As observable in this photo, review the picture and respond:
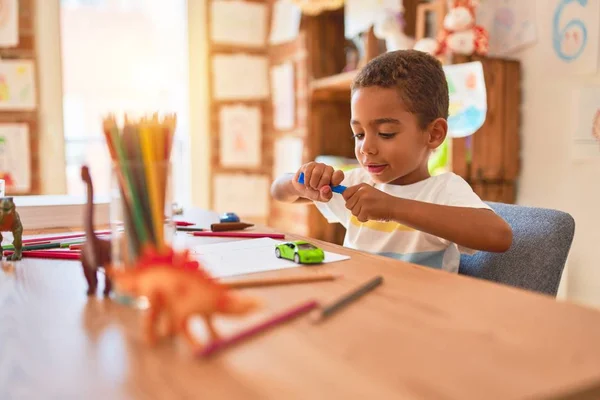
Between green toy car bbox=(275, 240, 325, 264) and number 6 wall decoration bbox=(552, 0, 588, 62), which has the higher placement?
number 6 wall decoration bbox=(552, 0, 588, 62)

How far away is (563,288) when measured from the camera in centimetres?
185

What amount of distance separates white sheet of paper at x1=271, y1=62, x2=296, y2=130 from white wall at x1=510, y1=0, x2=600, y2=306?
119 centimetres

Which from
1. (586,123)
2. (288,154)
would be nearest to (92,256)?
(586,123)

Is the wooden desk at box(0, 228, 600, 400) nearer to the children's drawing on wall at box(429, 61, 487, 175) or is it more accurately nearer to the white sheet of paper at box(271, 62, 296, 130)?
the children's drawing on wall at box(429, 61, 487, 175)

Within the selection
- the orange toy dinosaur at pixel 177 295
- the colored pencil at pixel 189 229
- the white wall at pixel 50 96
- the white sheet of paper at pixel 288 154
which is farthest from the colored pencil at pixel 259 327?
the white wall at pixel 50 96

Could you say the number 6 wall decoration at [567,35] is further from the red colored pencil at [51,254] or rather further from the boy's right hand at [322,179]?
the red colored pencil at [51,254]

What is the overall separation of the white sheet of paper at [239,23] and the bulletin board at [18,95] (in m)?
0.90

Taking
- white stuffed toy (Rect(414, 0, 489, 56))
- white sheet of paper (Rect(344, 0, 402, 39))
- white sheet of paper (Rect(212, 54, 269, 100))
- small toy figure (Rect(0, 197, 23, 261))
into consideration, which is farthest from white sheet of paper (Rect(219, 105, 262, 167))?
small toy figure (Rect(0, 197, 23, 261))

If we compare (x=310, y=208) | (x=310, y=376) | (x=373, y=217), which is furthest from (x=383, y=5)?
(x=310, y=376)

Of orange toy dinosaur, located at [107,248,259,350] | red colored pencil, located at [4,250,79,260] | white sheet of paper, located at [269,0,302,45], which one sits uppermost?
white sheet of paper, located at [269,0,302,45]

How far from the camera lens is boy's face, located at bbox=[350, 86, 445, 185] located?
3.48 feet

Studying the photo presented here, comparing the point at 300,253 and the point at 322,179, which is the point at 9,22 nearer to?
the point at 322,179

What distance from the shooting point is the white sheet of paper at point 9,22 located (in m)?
2.51

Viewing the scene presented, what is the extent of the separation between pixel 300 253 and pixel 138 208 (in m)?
0.24
